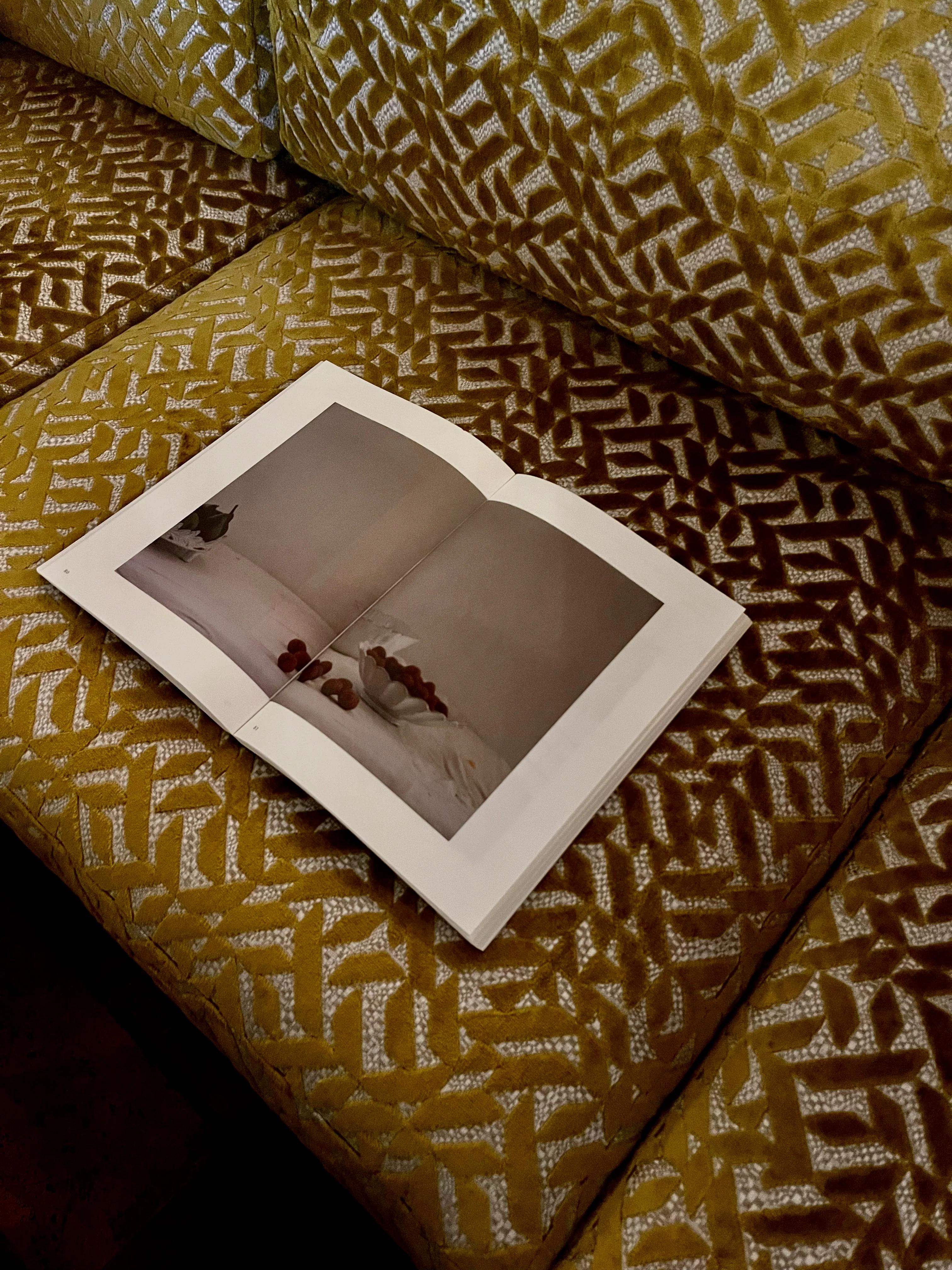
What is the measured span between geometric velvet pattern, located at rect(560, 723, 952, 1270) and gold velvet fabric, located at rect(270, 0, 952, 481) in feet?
1.06

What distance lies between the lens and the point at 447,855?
1.75 ft

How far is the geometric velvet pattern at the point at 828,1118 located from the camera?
18.5 inches

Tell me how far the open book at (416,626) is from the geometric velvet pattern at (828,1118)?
0.16 meters

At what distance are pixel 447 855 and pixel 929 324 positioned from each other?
0.46 m

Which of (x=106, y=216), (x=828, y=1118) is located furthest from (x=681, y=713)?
(x=106, y=216)

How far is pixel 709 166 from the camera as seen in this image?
23.6 inches

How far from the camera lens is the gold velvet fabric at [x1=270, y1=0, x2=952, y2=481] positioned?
0.53 m

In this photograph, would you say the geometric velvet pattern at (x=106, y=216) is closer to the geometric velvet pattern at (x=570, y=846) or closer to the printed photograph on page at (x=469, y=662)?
the geometric velvet pattern at (x=570, y=846)

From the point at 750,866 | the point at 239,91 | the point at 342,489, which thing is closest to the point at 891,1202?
the point at 750,866

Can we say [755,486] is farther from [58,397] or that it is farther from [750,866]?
[58,397]

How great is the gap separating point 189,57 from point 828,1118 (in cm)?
110

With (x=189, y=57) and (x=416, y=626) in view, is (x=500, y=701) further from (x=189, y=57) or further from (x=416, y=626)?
(x=189, y=57)

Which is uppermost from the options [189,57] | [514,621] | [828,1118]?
[189,57]

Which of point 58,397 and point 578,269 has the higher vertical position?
point 578,269
